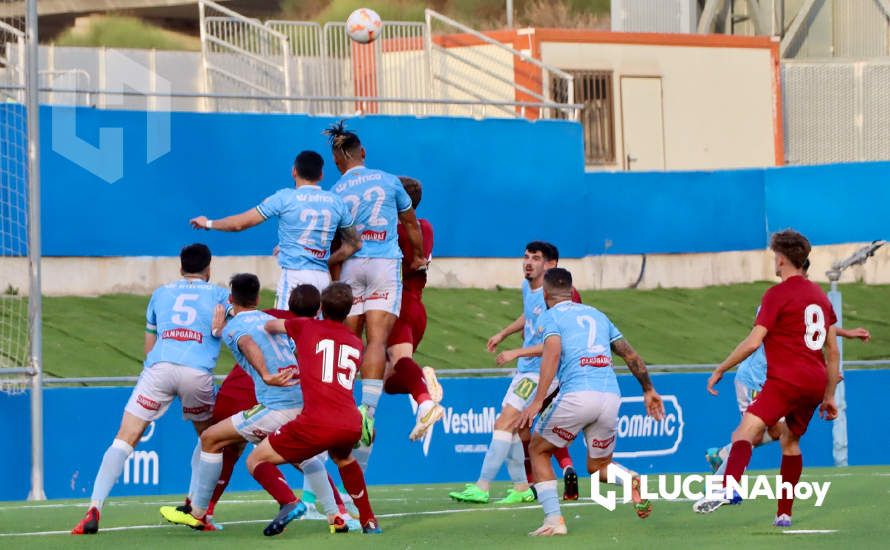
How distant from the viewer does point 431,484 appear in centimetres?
1908

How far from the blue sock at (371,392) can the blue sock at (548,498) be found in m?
1.95

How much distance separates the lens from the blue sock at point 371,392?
13.0 metres

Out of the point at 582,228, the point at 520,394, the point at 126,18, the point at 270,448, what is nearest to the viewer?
the point at 270,448

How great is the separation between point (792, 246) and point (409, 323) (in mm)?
3593

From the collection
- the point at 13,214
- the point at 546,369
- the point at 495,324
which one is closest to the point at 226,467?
the point at 546,369

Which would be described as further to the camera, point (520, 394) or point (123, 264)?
point (123, 264)

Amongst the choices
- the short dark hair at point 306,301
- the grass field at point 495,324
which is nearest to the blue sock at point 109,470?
the short dark hair at point 306,301

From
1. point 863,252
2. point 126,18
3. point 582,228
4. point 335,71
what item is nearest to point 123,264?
point 335,71

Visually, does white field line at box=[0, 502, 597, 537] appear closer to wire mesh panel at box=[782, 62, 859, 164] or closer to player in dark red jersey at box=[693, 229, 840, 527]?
player in dark red jersey at box=[693, 229, 840, 527]

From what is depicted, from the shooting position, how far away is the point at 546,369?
38.6ft

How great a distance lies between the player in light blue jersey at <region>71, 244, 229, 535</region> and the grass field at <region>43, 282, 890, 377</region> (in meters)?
8.56

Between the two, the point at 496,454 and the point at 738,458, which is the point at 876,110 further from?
the point at 738,458

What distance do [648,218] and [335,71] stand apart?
19.9 feet

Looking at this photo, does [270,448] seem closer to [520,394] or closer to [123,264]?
[520,394]
